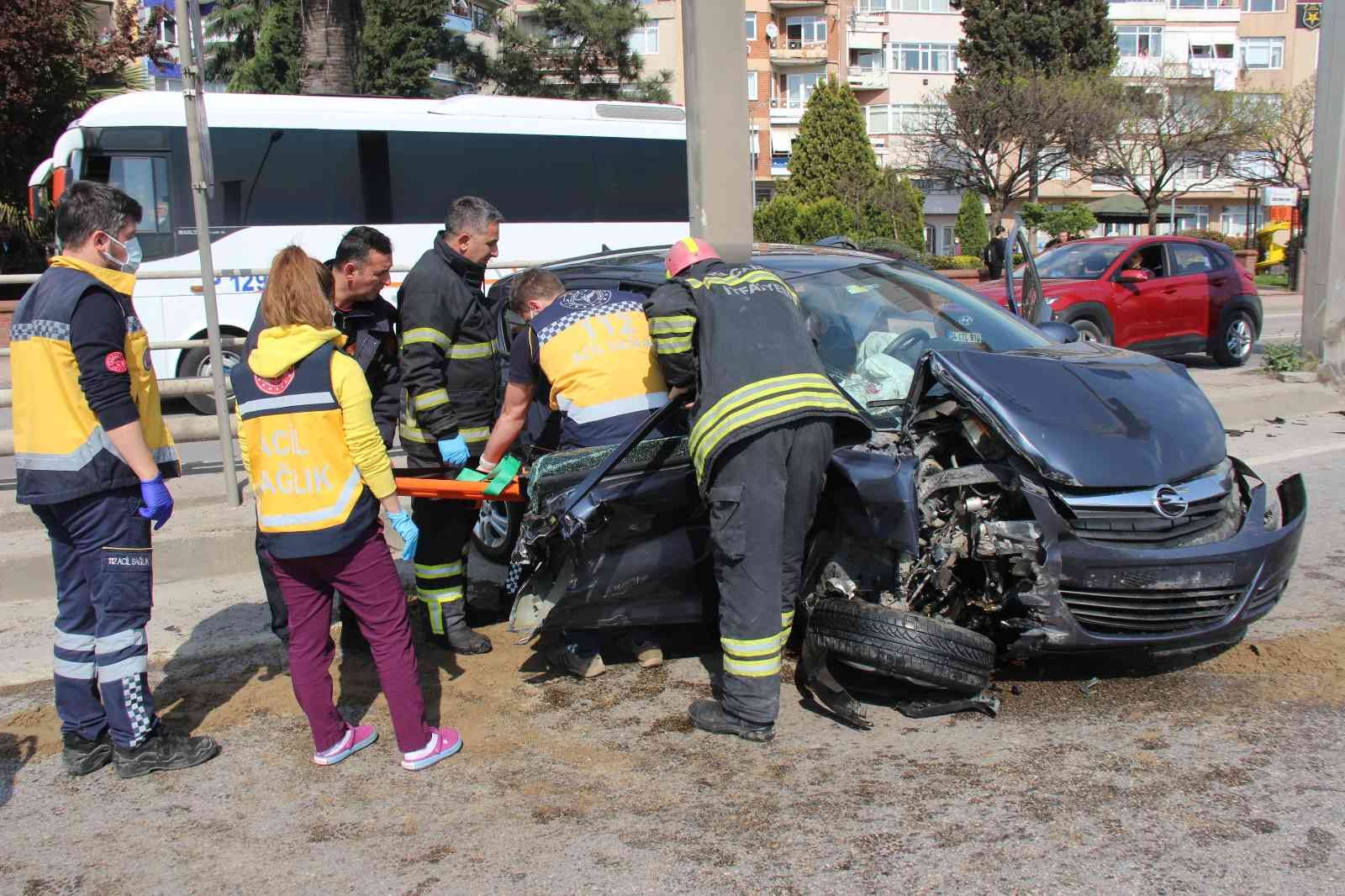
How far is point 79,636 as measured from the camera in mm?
3928

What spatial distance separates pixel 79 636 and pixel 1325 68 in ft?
37.2

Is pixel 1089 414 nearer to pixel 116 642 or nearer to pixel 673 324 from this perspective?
pixel 673 324

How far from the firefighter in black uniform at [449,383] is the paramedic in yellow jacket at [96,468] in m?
1.16

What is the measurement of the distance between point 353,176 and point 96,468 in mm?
11740

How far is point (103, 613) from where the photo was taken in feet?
12.5

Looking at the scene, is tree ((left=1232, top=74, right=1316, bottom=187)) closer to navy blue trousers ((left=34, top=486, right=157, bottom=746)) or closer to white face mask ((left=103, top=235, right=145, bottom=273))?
white face mask ((left=103, top=235, right=145, bottom=273))

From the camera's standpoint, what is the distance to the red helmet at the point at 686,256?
415cm

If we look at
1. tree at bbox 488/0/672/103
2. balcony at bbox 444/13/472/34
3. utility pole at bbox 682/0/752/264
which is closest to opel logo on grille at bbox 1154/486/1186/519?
utility pole at bbox 682/0/752/264

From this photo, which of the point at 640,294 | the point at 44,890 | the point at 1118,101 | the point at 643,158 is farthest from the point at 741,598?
the point at 1118,101

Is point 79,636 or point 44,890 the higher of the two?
point 79,636

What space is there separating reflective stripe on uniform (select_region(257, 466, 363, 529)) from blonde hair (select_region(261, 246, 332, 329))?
0.52 m

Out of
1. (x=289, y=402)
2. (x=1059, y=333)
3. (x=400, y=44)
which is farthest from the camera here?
(x=400, y=44)

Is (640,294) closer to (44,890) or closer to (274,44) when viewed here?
(44,890)

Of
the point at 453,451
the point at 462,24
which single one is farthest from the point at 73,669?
the point at 462,24
